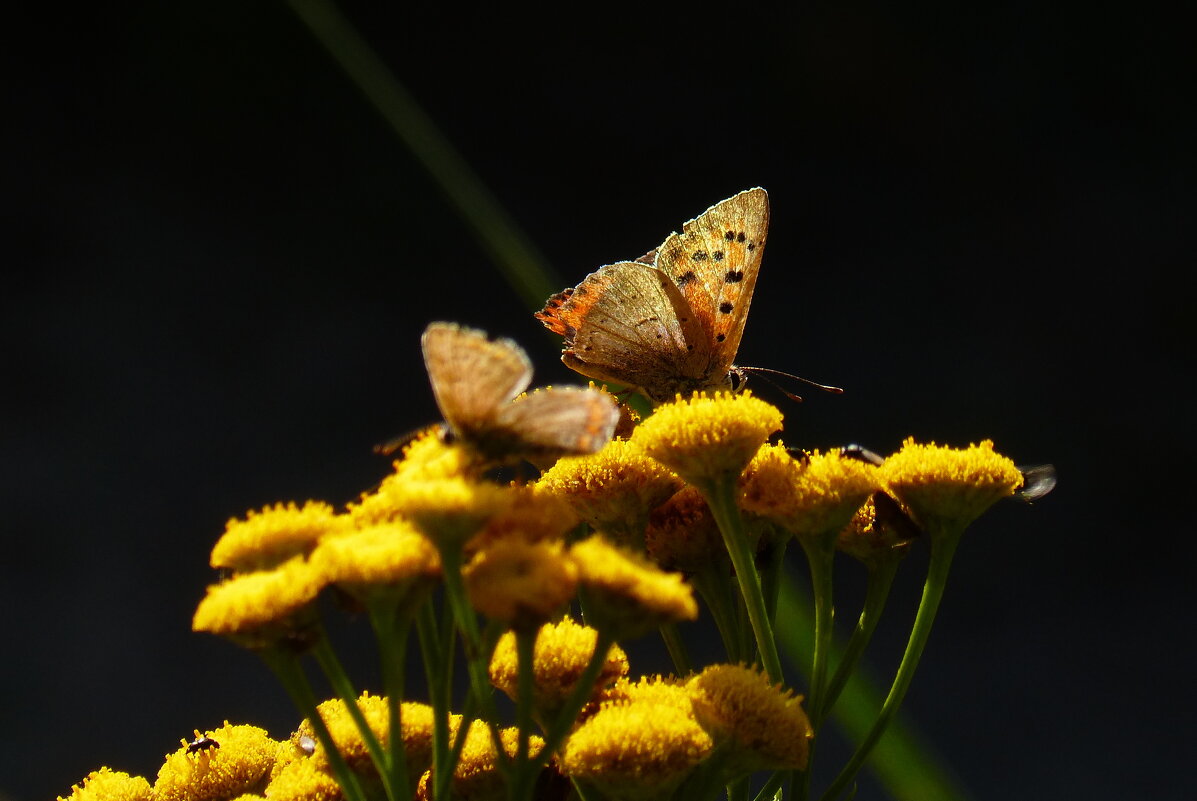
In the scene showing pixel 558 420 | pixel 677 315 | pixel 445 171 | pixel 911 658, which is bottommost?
pixel 911 658

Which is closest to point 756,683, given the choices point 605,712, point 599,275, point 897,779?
point 605,712

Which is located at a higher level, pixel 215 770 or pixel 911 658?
pixel 215 770

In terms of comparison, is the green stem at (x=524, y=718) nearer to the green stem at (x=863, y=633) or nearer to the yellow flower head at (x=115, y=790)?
the green stem at (x=863, y=633)

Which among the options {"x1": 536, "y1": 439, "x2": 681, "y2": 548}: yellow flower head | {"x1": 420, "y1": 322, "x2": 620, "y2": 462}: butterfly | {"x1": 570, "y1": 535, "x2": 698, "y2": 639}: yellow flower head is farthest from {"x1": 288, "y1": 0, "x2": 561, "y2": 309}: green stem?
{"x1": 570, "y1": 535, "x2": 698, "y2": 639}: yellow flower head

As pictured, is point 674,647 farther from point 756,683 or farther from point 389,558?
point 389,558

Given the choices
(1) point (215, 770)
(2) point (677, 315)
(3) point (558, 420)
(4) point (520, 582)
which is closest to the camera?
(4) point (520, 582)

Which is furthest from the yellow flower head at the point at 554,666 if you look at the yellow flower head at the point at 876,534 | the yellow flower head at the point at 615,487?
the yellow flower head at the point at 876,534

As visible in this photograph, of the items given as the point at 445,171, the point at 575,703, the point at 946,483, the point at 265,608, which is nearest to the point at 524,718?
the point at 575,703

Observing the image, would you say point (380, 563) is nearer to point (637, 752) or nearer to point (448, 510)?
point (448, 510)
